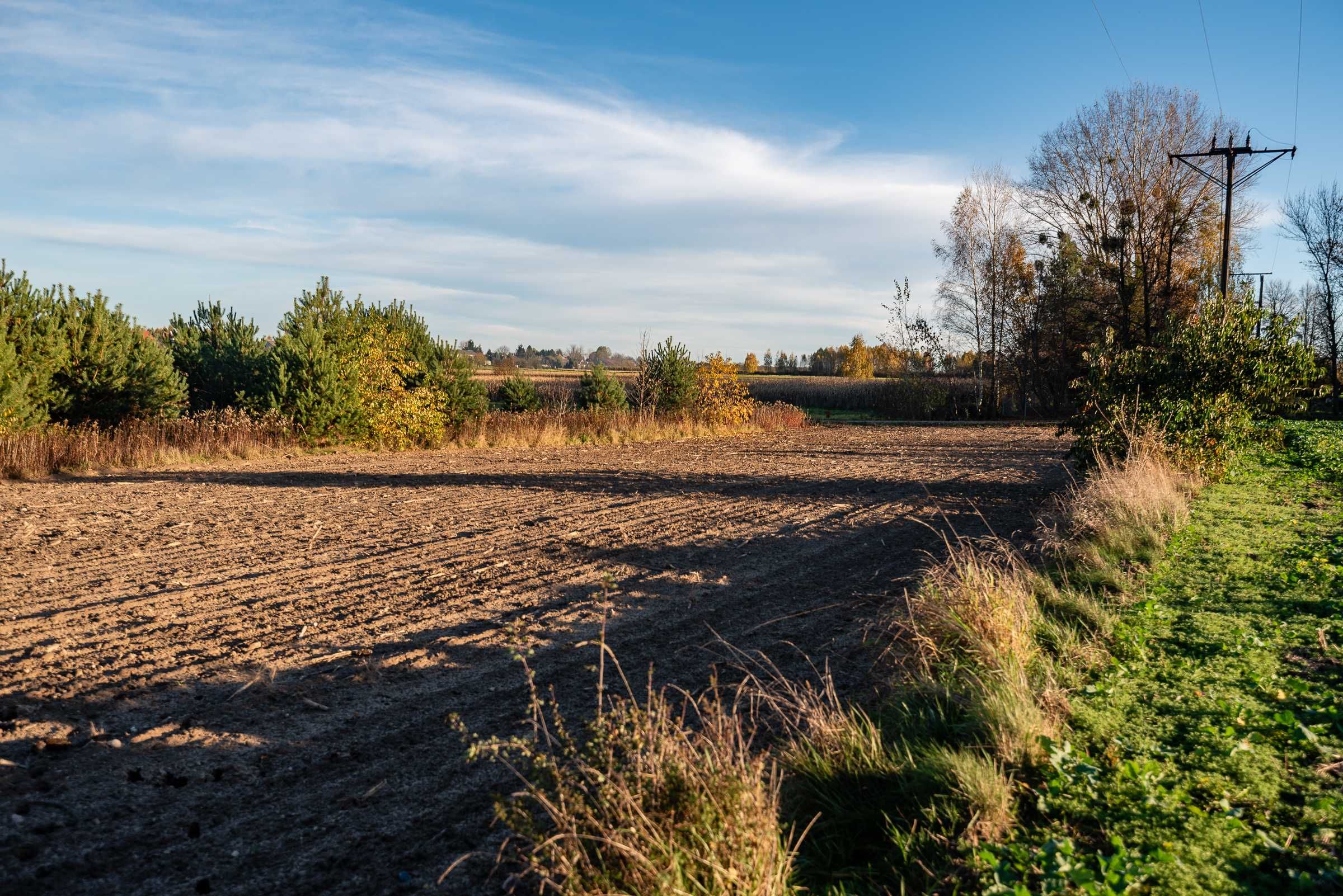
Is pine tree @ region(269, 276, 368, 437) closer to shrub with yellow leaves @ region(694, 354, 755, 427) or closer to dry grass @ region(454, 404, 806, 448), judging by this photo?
dry grass @ region(454, 404, 806, 448)

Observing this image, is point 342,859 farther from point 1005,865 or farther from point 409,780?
point 1005,865

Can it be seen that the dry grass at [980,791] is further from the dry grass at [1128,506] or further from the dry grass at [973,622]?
the dry grass at [1128,506]

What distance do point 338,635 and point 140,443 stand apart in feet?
41.9

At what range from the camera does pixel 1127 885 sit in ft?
9.04

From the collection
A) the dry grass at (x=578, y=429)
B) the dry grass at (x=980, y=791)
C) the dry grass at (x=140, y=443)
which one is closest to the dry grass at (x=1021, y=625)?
the dry grass at (x=980, y=791)

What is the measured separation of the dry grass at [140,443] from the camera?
14.0 meters

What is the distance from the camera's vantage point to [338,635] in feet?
19.5

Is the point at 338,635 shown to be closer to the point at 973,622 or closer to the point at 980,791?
the point at 973,622

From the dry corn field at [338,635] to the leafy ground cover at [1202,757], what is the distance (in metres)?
1.86

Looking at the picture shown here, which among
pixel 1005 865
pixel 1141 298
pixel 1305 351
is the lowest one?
pixel 1005 865

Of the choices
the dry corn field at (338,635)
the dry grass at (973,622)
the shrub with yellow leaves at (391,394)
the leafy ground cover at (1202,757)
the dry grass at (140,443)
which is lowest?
the dry corn field at (338,635)

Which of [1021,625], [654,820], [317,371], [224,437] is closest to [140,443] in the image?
[224,437]

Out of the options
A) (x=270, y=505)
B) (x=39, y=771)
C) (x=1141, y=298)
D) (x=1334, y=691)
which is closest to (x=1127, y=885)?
(x=1334, y=691)

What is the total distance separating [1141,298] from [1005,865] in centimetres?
3982
